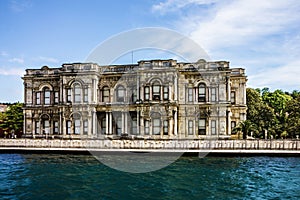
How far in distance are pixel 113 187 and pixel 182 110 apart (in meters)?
17.5

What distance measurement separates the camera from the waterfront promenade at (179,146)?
2433cm

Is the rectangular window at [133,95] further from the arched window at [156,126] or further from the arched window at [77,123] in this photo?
the arched window at [77,123]

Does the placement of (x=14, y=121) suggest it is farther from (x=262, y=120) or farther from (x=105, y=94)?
(x=262, y=120)

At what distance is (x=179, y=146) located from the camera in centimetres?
2505

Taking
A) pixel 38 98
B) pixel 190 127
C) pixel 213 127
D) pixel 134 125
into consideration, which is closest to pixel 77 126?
pixel 38 98

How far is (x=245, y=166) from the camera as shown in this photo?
20688 millimetres

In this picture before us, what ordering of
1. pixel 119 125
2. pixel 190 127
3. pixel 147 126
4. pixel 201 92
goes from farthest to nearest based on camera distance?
pixel 119 125 → pixel 190 127 → pixel 201 92 → pixel 147 126

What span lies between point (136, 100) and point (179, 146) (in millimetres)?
8301

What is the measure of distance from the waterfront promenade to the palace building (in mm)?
5447

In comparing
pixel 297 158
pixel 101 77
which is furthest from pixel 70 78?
pixel 297 158

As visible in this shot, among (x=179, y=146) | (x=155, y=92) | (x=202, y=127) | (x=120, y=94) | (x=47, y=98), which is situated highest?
(x=155, y=92)

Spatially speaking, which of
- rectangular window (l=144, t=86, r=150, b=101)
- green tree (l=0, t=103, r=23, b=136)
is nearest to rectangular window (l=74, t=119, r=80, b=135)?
rectangular window (l=144, t=86, r=150, b=101)

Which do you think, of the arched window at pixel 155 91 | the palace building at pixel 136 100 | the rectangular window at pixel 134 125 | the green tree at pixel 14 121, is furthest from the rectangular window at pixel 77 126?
the green tree at pixel 14 121

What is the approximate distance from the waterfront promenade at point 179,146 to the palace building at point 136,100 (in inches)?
214
